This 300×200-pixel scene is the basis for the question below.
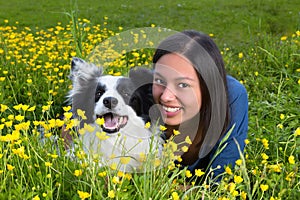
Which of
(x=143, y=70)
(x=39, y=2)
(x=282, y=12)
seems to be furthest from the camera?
(x=39, y=2)

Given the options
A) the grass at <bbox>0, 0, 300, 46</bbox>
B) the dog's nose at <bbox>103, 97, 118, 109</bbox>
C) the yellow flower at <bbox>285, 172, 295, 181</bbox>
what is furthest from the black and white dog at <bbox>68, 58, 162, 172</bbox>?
the grass at <bbox>0, 0, 300, 46</bbox>

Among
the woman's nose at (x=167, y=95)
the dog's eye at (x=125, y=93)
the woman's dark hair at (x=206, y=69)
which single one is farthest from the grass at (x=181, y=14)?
the woman's nose at (x=167, y=95)

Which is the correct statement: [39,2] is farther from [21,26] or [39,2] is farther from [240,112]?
[240,112]

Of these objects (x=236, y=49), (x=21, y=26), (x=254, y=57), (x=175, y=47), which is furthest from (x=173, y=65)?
(x=21, y=26)

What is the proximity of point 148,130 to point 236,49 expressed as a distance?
4316mm

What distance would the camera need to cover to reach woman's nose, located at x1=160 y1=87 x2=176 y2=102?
8.36 feet

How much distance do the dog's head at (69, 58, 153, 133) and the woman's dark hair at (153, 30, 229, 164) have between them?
21cm

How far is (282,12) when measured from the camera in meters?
10.5

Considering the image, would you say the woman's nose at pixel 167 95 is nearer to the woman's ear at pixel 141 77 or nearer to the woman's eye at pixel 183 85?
the woman's eye at pixel 183 85

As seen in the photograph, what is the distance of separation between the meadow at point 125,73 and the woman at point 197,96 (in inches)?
8.4

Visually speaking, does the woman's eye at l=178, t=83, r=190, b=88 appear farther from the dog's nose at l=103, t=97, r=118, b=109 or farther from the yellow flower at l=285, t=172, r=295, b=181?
the yellow flower at l=285, t=172, r=295, b=181

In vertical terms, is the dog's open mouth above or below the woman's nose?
below

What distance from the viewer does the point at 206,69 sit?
8.84 feet

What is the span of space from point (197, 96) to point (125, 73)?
134 centimetres
